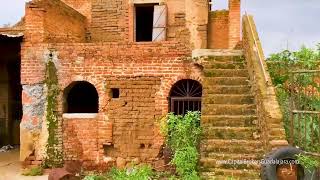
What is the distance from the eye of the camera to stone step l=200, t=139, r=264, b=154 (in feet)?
31.4

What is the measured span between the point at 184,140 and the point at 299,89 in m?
2.86

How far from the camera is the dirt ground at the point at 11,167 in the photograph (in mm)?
12102

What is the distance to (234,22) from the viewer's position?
1655 cm

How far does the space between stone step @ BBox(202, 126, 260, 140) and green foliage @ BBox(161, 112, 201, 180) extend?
0.39 m

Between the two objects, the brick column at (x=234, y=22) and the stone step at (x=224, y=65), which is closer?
the stone step at (x=224, y=65)

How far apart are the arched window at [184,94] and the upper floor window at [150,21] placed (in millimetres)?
3895

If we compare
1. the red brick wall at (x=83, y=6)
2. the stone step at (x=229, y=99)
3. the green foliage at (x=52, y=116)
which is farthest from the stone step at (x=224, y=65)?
the red brick wall at (x=83, y=6)

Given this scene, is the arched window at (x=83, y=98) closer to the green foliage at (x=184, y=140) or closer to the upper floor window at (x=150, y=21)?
the upper floor window at (x=150, y=21)

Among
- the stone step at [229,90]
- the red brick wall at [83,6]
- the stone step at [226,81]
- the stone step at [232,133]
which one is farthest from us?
the red brick wall at [83,6]

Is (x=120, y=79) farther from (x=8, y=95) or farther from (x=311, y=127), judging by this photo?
(x=8, y=95)

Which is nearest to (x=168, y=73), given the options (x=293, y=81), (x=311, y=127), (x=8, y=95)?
(x=293, y=81)

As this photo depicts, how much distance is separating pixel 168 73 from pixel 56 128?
132 inches

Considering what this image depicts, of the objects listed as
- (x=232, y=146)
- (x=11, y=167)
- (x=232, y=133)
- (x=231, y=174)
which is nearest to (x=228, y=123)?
(x=232, y=133)

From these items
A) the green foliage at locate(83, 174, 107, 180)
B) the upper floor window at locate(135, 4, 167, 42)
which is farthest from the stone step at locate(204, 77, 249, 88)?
the upper floor window at locate(135, 4, 167, 42)
